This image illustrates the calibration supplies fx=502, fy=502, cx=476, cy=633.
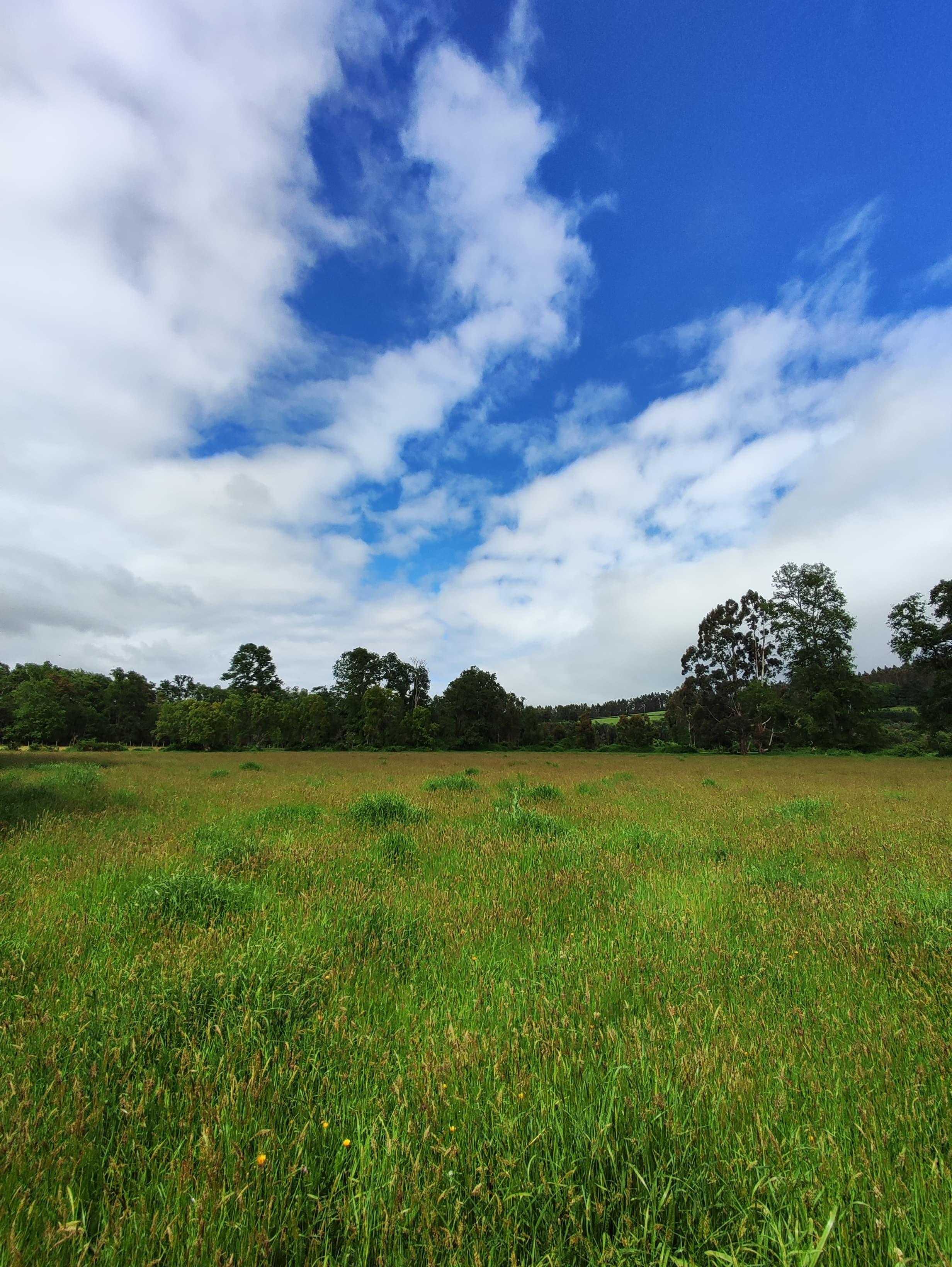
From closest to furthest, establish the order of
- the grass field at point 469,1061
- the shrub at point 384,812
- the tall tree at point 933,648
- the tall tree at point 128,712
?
the grass field at point 469,1061
the shrub at point 384,812
the tall tree at point 933,648
the tall tree at point 128,712

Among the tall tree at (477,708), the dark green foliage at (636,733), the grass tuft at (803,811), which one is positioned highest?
the tall tree at (477,708)

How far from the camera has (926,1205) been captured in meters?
1.79

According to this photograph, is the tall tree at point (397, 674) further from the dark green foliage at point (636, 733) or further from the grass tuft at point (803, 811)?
the grass tuft at point (803, 811)

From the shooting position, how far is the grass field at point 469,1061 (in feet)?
5.53

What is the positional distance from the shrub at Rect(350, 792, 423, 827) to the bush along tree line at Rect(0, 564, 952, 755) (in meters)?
46.1

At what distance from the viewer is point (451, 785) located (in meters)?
15.3

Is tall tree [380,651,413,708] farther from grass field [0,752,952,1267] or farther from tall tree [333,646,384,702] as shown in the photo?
grass field [0,752,952,1267]

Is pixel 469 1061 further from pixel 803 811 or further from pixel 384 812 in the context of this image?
pixel 803 811

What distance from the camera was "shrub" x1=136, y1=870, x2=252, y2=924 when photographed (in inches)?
164

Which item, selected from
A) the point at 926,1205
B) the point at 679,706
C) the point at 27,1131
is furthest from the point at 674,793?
the point at 679,706

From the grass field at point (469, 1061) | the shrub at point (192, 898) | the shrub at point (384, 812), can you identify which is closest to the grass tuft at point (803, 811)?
the grass field at point (469, 1061)

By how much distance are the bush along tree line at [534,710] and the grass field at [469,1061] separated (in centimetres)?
4768

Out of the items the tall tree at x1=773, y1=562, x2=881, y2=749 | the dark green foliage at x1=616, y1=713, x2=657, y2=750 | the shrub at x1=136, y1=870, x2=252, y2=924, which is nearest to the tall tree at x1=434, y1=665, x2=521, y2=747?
the dark green foliage at x1=616, y1=713, x2=657, y2=750

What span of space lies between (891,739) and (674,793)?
173ft
